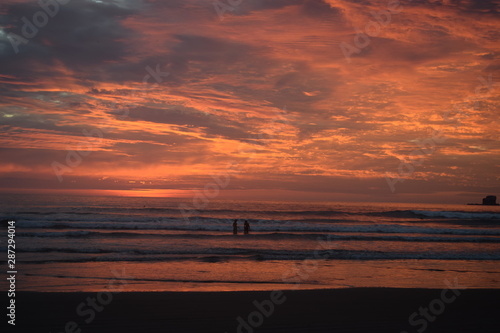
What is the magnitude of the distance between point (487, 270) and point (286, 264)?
8.89 m

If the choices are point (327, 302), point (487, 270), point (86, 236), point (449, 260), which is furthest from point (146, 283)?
point (86, 236)

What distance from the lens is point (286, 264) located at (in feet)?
61.6
